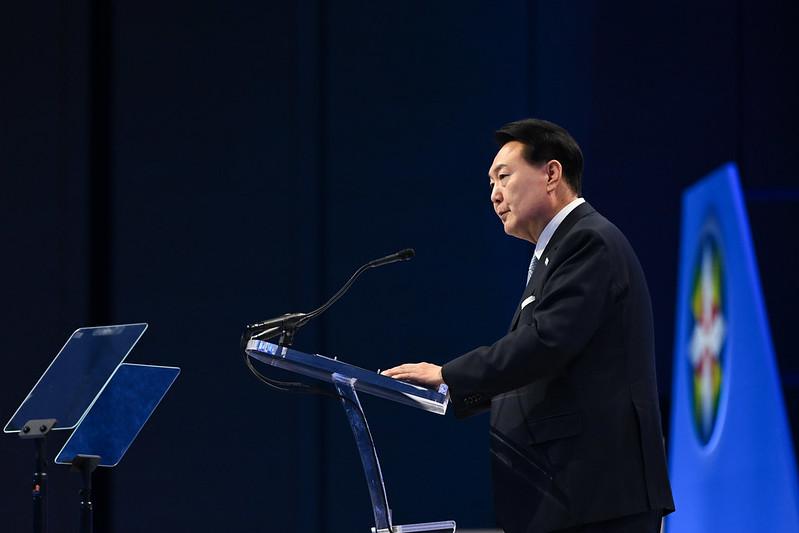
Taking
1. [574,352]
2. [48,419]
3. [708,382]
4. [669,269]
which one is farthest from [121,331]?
[669,269]

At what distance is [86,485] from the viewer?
2.34 m

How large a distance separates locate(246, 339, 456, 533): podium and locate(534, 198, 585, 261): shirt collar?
0.40m

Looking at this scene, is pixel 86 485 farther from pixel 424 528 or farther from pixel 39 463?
pixel 424 528

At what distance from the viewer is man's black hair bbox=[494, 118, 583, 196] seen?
2166 mm

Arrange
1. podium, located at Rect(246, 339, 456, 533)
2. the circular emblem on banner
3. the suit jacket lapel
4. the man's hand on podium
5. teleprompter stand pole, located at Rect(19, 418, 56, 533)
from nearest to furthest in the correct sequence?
podium, located at Rect(246, 339, 456, 533)
the man's hand on podium
the suit jacket lapel
teleprompter stand pole, located at Rect(19, 418, 56, 533)
the circular emblem on banner

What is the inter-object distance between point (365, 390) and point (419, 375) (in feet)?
0.44

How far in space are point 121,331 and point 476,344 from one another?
8.06 feet

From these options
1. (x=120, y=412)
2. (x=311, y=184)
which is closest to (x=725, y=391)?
(x=120, y=412)

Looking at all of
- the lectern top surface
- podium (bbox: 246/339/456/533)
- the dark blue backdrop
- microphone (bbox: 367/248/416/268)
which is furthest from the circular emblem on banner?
the lectern top surface

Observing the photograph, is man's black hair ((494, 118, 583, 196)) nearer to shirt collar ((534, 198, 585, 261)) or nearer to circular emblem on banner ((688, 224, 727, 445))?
shirt collar ((534, 198, 585, 261))

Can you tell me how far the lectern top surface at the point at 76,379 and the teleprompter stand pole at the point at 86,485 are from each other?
0.14 m

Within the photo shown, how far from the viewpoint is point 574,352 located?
1917mm

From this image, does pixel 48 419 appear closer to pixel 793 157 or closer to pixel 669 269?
pixel 669 269

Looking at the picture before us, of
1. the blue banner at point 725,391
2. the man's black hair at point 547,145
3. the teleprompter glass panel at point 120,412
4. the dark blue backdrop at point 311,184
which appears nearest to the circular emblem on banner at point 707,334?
the blue banner at point 725,391
